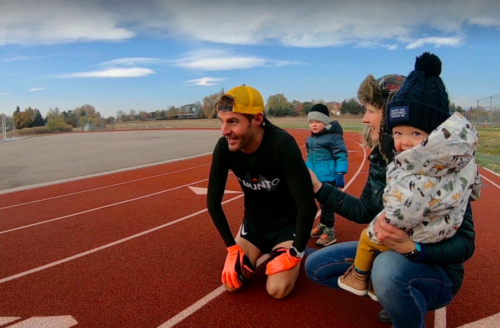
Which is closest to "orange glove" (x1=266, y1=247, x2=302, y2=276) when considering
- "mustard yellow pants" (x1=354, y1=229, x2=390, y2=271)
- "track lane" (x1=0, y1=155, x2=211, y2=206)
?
"mustard yellow pants" (x1=354, y1=229, x2=390, y2=271)

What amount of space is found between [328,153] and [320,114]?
52 cm

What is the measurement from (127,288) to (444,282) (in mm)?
2748

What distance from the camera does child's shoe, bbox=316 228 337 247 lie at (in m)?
4.62

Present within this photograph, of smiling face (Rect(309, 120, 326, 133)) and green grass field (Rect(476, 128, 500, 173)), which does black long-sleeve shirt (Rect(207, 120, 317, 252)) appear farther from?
green grass field (Rect(476, 128, 500, 173))

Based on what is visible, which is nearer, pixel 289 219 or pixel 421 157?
pixel 421 157

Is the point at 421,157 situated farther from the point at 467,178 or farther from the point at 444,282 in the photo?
the point at 444,282

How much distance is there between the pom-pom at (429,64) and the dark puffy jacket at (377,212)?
84cm

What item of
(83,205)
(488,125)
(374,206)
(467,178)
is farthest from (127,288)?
(488,125)

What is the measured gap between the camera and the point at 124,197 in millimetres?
7941

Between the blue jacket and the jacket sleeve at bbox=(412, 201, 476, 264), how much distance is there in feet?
8.59

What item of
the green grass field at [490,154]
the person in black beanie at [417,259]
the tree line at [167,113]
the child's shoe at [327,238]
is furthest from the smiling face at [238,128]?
the tree line at [167,113]

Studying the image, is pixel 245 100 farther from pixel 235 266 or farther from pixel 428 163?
pixel 428 163

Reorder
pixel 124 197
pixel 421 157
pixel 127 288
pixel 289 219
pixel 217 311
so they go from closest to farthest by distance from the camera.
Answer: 1. pixel 421 157
2. pixel 217 311
3. pixel 127 288
4. pixel 289 219
5. pixel 124 197

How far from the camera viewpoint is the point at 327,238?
465cm
